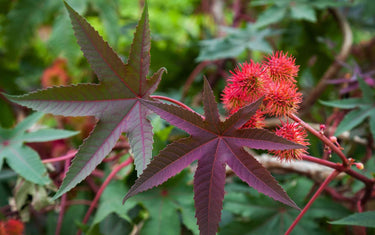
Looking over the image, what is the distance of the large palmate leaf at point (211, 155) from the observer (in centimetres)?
54

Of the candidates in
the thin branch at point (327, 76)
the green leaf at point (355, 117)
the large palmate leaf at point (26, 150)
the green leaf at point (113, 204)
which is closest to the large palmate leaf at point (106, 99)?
the large palmate leaf at point (26, 150)

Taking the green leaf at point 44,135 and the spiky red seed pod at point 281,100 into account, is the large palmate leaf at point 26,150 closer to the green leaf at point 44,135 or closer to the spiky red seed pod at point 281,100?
the green leaf at point 44,135

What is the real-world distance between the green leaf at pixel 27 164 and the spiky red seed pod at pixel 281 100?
601mm

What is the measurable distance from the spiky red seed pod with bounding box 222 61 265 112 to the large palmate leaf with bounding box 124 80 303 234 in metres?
0.07

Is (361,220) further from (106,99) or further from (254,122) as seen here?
(106,99)

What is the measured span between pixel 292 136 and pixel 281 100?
0.07 m

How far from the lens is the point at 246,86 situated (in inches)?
24.0

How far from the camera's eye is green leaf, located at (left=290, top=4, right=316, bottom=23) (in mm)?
1416

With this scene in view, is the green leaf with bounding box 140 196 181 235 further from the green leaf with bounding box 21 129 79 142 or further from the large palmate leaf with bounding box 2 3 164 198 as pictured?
the large palmate leaf with bounding box 2 3 164 198

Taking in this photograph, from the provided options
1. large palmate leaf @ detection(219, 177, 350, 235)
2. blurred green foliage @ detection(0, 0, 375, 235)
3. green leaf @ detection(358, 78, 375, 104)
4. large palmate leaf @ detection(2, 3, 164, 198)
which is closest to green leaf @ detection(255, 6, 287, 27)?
blurred green foliage @ detection(0, 0, 375, 235)

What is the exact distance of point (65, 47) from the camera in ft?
5.05

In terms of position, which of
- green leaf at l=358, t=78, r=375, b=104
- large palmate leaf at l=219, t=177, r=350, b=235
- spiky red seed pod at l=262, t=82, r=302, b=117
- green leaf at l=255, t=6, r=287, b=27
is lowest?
large palmate leaf at l=219, t=177, r=350, b=235

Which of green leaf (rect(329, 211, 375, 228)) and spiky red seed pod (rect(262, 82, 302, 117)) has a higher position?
spiky red seed pod (rect(262, 82, 302, 117))

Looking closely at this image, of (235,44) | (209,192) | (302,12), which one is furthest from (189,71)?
(209,192)
